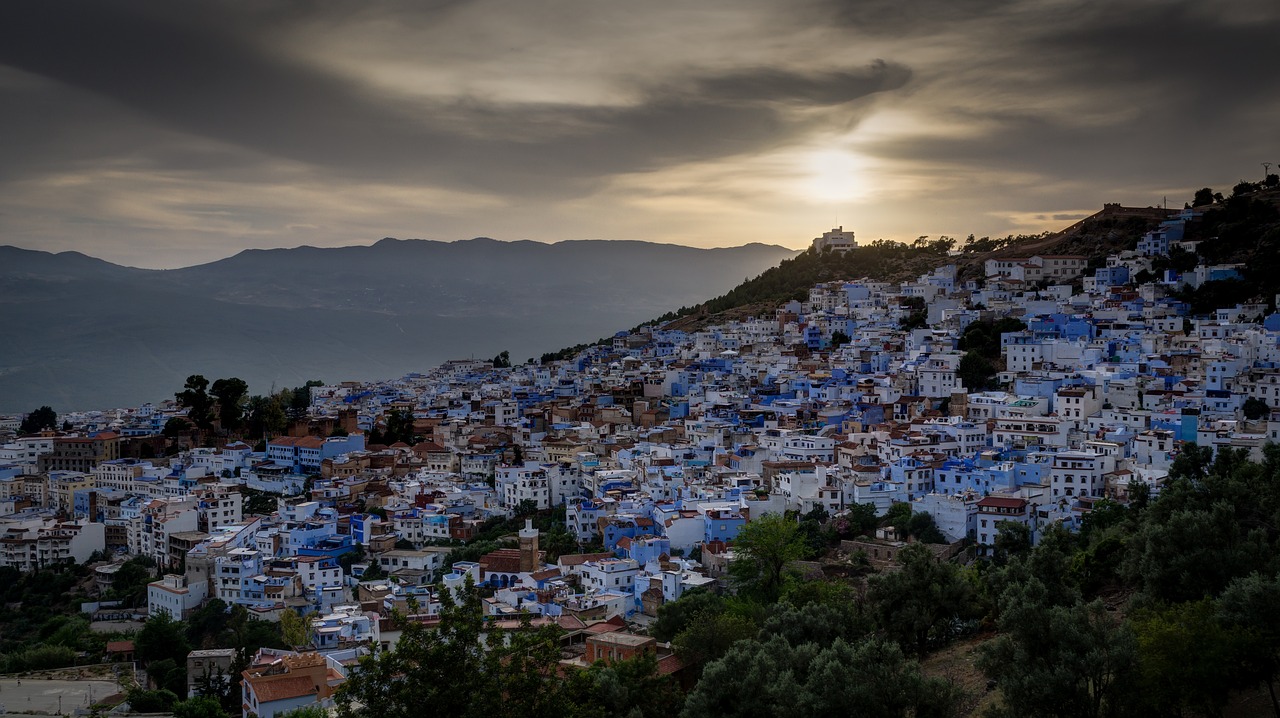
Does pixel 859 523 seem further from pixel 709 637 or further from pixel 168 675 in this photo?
pixel 168 675

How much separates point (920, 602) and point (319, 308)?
122008 mm

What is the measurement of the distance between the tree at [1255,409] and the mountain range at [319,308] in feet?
234

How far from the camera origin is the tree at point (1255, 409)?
70.5 ft

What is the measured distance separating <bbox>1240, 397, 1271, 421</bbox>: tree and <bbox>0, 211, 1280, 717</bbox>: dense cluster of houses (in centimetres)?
13

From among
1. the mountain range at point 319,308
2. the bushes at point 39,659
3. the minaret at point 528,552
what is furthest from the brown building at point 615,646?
the mountain range at point 319,308

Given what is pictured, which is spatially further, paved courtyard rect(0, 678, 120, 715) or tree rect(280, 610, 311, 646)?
tree rect(280, 610, 311, 646)

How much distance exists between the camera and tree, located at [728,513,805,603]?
15.6 m

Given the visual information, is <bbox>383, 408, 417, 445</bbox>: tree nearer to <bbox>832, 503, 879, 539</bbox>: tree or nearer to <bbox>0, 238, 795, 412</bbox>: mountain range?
<bbox>832, 503, 879, 539</bbox>: tree

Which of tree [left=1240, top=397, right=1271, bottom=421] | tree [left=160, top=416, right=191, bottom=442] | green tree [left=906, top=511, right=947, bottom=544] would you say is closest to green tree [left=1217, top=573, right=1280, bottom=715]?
green tree [left=906, top=511, right=947, bottom=544]

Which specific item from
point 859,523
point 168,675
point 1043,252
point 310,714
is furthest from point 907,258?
point 310,714

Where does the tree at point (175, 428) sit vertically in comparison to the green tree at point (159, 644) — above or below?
above

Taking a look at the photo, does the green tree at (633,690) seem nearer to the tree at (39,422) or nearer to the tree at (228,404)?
the tree at (228,404)

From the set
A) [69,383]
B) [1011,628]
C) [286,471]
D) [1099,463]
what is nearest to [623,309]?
[69,383]

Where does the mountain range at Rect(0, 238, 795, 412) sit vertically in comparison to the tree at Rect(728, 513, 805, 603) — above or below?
above
